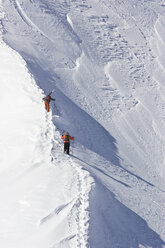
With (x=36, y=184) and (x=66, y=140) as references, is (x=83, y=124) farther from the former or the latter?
(x=36, y=184)

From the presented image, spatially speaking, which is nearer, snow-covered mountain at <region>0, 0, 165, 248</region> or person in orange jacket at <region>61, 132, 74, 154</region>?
snow-covered mountain at <region>0, 0, 165, 248</region>

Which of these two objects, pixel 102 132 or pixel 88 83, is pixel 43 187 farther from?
pixel 88 83

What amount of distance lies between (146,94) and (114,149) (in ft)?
28.7

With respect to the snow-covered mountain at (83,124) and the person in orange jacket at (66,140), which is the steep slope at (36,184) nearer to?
the snow-covered mountain at (83,124)

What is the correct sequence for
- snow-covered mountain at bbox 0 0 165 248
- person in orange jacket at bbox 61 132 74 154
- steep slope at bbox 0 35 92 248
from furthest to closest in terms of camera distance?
1. person in orange jacket at bbox 61 132 74 154
2. snow-covered mountain at bbox 0 0 165 248
3. steep slope at bbox 0 35 92 248

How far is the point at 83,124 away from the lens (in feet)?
87.1

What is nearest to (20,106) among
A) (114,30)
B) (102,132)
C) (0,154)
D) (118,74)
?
(0,154)

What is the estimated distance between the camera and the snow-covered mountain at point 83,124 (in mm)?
15953

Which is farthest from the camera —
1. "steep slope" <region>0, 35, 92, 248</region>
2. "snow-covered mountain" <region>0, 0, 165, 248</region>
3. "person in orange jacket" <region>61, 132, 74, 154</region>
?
"person in orange jacket" <region>61, 132, 74, 154</region>

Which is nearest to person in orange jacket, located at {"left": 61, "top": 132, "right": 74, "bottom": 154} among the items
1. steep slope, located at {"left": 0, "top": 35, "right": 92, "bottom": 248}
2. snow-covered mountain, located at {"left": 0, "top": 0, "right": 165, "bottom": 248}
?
steep slope, located at {"left": 0, "top": 35, "right": 92, "bottom": 248}

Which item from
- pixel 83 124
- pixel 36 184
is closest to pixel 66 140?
pixel 36 184

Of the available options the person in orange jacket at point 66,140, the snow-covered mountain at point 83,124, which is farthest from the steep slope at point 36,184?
the person in orange jacket at point 66,140

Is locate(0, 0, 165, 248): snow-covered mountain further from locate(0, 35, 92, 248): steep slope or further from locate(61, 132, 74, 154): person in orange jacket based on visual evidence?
locate(61, 132, 74, 154): person in orange jacket

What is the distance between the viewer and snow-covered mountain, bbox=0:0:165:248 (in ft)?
52.3
